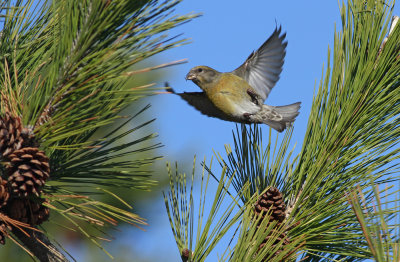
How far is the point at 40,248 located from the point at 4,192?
23 cm

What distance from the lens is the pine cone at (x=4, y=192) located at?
1.65 m

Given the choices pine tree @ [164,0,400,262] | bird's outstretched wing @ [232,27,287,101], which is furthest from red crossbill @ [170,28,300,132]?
pine tree @ [164,0,400,262]

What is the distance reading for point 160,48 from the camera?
1.64m

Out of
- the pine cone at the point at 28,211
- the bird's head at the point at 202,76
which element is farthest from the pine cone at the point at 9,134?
the bird's head at the point at 202,76

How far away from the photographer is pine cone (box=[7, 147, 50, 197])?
161 centimetres

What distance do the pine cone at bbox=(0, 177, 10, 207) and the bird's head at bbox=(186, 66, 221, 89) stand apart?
243 cm

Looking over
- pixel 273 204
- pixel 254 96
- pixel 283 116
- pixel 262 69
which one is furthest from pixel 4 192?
pixel 262 69

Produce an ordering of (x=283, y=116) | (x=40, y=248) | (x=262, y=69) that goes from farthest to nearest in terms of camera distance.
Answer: (x=262, y=69)
(x=283, y=116)
(x=40, y=248)

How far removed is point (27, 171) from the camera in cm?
160

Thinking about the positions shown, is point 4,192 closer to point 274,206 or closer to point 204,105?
point 274,206

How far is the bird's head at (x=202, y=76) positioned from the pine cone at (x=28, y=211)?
233cm

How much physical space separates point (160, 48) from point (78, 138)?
1.79 feet

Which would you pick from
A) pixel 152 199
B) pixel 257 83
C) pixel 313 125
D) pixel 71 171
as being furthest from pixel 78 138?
pixel 152 199

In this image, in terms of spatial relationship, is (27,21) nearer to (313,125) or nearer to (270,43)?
(313,125)
